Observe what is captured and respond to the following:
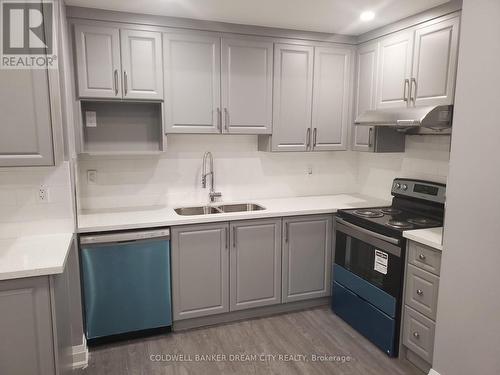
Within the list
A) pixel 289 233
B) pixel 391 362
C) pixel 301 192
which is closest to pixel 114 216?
pixel 289 233

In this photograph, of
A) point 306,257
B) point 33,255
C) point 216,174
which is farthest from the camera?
point 216,174

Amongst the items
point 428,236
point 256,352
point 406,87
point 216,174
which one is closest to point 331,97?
point 406,87

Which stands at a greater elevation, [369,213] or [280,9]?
[280,9]

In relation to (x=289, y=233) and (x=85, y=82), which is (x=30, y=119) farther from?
(x=289, y=233)

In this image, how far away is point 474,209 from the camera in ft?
6.62

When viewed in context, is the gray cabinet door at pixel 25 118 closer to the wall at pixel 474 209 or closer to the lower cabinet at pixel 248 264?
the lower cabinet at pixel 248 264

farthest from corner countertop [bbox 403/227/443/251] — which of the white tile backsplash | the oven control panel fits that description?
the white tile backsplash

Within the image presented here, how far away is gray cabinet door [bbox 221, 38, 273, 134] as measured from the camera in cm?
310

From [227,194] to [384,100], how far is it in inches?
63.6

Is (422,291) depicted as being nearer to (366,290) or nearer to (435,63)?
(366,290)

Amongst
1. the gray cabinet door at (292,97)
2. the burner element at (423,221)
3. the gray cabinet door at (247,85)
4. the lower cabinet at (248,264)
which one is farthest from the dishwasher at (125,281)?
the burner element at (423,221)

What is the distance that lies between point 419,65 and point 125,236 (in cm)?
249

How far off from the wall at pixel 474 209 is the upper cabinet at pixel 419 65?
21.2 inches

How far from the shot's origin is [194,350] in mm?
2736
